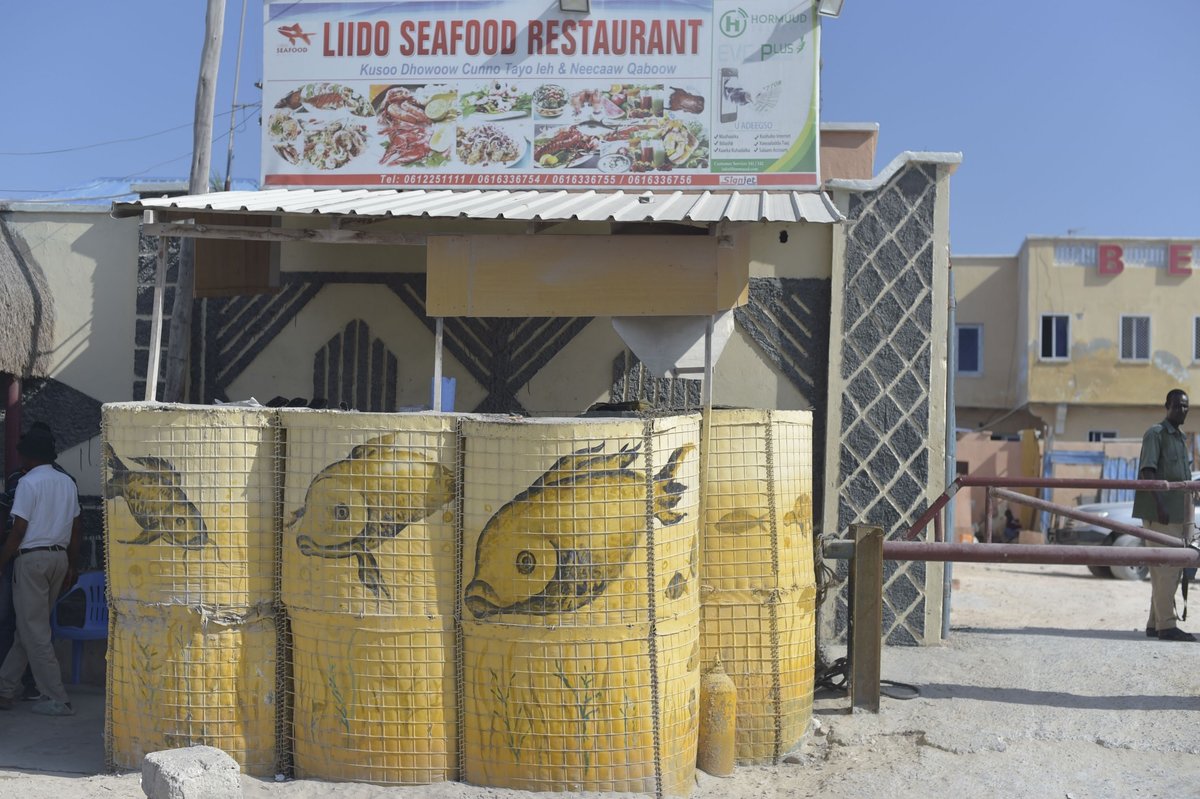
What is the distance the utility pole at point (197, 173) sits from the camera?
855cm

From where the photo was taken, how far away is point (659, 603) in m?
5.61

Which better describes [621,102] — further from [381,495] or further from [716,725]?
[716,725]

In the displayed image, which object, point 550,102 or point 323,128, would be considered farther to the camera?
point 323,128

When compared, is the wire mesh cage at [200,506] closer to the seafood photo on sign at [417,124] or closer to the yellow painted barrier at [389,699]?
the yellow painted barrier at [389,699]

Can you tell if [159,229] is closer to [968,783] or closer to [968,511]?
[968,783]

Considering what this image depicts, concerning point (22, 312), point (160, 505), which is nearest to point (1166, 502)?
point (160, 505)

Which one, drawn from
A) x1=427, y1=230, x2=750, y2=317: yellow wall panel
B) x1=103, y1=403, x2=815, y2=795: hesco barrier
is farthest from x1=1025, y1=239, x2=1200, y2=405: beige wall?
x1=103, y1=403, x2=815, y2=795: hesco barrier

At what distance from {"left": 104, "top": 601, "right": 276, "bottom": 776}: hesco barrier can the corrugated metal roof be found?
229 centimetres

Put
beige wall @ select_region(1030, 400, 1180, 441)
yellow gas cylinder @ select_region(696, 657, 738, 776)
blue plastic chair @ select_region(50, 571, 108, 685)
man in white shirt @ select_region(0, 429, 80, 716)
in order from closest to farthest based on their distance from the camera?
1. yellow gas cylinder @ select_region(696, 657, 738, 776)
2. man in white shirt @ select_region(0, 429, 80, 716)
3. blue plastic chair @ select_region(50, 571, 108, 685)
4. beige wall @ select_region(1030, 400, 1180, 441)

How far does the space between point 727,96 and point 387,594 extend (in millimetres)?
4952

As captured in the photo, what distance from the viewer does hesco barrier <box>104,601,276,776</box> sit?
5.75 metres

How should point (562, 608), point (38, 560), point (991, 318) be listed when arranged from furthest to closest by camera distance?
1. point (991, 318)
2. point (38, 560)
3. point (562, 608)

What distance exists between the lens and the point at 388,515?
5594mm

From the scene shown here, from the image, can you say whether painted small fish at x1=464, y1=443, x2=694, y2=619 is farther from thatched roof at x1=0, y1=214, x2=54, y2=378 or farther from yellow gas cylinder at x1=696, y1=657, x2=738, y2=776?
thatched roof at x1=0, y1=214, x2=54, y2=378
